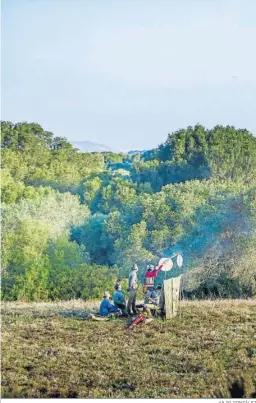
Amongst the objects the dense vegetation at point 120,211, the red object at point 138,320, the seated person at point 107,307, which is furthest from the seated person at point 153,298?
the dense vegetation at point 120,211

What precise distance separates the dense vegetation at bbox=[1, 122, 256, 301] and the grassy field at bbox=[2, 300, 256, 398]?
1.24 ft

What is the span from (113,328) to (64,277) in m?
0.86

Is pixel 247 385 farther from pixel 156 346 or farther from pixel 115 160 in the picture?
pixel 115 160

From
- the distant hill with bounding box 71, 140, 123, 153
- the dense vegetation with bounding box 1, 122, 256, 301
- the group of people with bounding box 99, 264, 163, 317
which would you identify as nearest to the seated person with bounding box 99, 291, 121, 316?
the group of people with bounding box 99, 264, 163, 317

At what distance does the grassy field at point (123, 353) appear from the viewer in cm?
493

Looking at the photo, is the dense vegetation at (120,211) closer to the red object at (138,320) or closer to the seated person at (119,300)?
the seated person at (119,300)

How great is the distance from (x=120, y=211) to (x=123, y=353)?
163 cm

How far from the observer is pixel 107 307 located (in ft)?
19.6

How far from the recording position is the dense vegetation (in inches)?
252

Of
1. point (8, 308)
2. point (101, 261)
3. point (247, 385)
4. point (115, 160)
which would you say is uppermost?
point (115, 160)

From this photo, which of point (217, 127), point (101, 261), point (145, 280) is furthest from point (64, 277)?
point (217, 127)

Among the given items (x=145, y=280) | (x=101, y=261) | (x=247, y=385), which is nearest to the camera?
(x=247, y=385)

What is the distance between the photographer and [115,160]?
6.86 metres

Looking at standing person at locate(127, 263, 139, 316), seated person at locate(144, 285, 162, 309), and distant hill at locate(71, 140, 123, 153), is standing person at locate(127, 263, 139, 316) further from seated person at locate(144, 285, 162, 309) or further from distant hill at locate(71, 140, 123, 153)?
distant hill at locate(71, 140, 123, 153)
